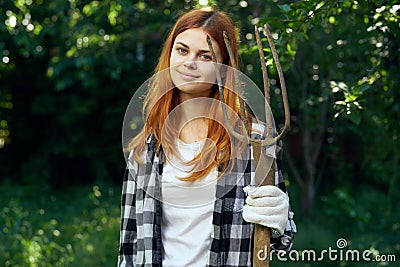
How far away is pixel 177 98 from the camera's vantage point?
2.00 metres

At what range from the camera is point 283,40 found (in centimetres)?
263

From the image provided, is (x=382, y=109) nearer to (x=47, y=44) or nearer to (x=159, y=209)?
(x=159, y=209)

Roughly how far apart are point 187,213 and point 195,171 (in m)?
0.13

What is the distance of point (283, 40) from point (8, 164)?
216 inches

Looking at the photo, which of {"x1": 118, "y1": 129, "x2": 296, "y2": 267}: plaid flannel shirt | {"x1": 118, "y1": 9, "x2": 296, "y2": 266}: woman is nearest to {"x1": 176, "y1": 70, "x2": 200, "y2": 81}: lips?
{"x1": 118, "y1": 9, "x2": 296, "y2": 266}: woman

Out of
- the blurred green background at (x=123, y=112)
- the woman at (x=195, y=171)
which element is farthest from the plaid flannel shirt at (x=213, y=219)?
the blurred green background at (x=123, y=112)

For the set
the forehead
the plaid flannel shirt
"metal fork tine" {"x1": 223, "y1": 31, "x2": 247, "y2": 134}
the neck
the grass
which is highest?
the forehead

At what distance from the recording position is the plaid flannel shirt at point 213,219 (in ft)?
6.08

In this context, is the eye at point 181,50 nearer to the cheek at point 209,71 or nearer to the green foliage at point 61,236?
the cheek at point 209,71

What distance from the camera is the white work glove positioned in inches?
64.5

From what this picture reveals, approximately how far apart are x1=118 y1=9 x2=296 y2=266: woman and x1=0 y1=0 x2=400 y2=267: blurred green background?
23.7 inches

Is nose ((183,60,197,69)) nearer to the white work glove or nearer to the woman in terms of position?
the woman

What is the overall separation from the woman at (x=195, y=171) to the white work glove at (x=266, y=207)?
13 cm

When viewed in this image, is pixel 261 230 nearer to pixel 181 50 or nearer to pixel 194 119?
pixel 194 119
